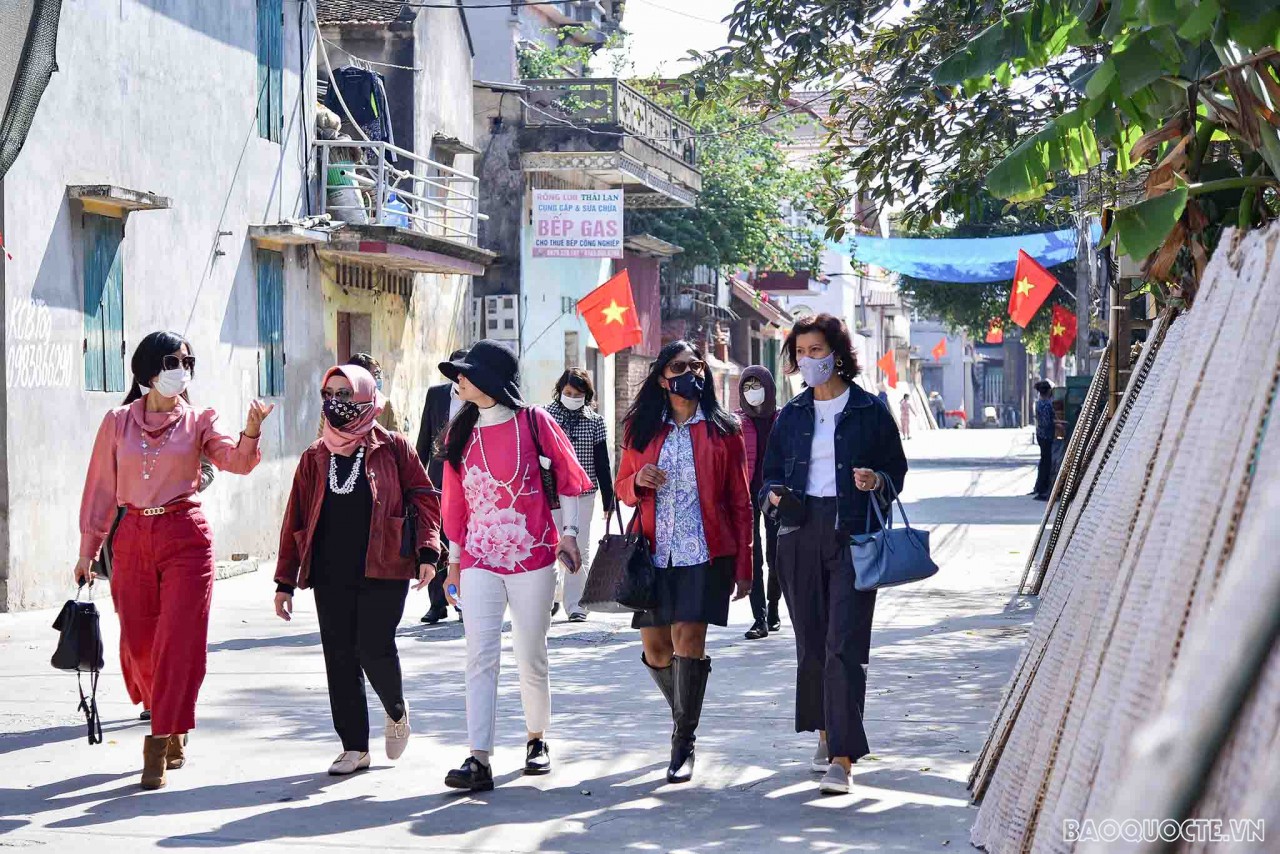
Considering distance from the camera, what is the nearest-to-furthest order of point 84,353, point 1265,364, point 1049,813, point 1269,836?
point 1269,836 < point 1265,364 < point 1049,813 < point 84,353

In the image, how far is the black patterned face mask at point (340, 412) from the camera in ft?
23.4

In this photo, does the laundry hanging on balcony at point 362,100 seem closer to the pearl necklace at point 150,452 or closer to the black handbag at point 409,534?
the pearl necklace at point 150,452

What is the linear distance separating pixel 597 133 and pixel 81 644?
20376mm

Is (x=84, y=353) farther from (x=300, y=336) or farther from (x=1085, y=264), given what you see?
(x=1085, y=264)

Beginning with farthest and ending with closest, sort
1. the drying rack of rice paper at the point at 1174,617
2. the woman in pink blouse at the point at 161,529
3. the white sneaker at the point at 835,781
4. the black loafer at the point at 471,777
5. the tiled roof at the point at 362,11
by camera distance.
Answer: the tiled roof at the point at 362,11 → the woman in pink blouse at the point at 161,529 → the black loafer at the point at 471,777 → the white sneaker at the point at 835,781 → the drying rack of rice paper at the point at 1174,617

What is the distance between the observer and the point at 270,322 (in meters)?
17.9

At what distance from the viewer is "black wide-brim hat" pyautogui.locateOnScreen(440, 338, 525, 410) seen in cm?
701

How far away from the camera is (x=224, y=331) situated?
1670 cm

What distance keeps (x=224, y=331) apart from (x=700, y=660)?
10766 millimetres

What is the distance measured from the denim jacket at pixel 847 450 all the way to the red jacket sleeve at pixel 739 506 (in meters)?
0.16

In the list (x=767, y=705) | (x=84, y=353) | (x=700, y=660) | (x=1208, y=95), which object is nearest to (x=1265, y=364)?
(x=1208, y=95)

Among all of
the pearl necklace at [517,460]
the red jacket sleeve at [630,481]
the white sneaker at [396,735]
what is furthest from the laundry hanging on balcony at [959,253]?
the white sneaker at [396,735]

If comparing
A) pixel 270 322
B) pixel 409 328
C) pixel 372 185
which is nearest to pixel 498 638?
pixel 270 322

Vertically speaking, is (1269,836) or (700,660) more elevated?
(1269,836)
